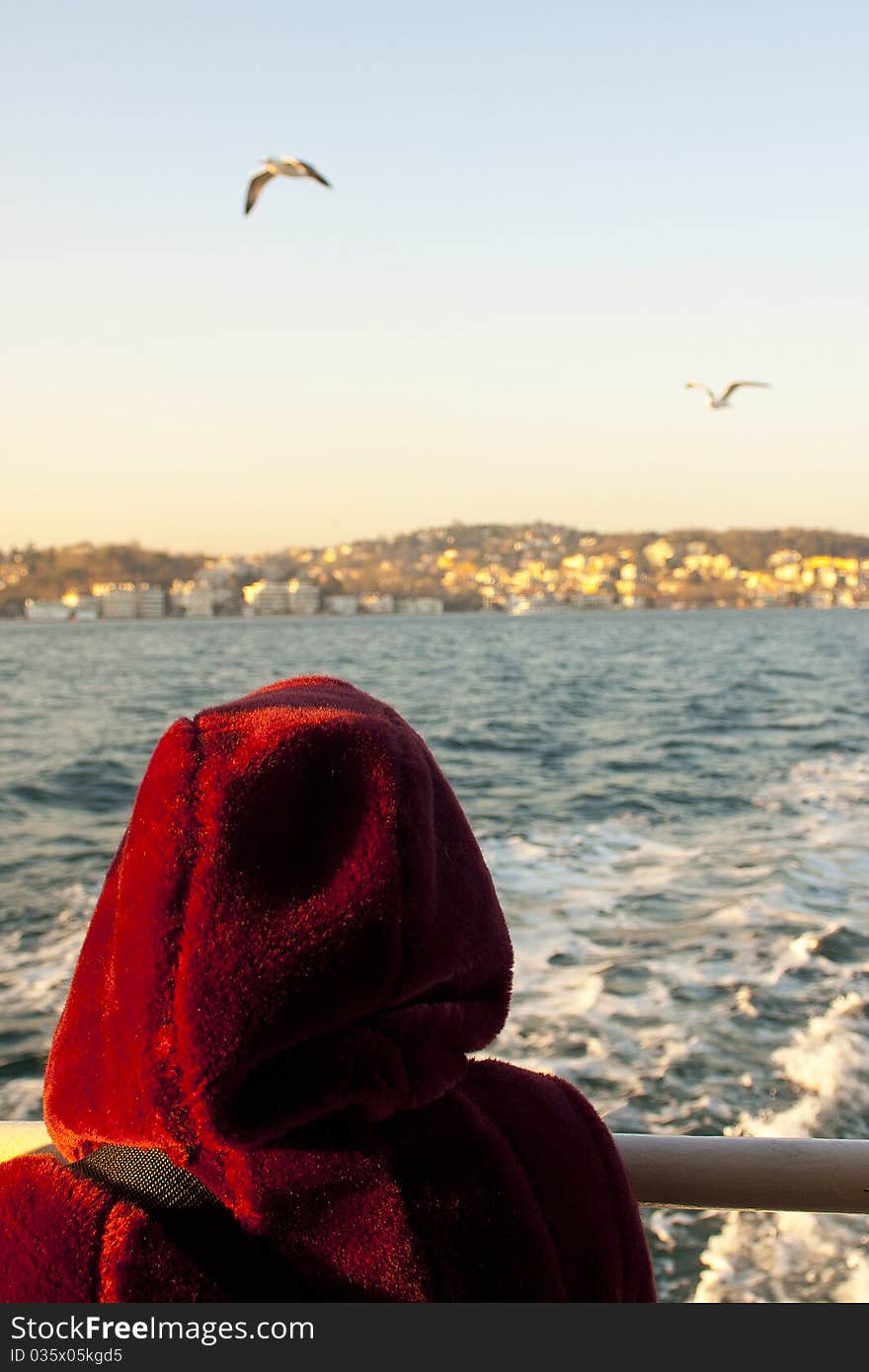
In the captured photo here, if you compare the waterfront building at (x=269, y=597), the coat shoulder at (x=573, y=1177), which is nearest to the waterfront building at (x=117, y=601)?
the waterfront building at (x=269, y=597)

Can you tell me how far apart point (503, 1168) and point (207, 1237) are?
0.74 feet

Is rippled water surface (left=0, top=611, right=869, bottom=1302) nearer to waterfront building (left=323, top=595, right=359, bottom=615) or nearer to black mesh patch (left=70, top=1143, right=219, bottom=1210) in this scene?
black mesh patch (left=70, top=1143, right=219, bottom=1210)

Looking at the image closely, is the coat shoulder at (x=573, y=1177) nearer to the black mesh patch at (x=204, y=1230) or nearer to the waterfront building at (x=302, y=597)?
the black mesh patch at (x=204, y=1230)

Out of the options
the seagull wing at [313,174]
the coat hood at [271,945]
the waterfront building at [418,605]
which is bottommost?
the waterfront building at [418,605]

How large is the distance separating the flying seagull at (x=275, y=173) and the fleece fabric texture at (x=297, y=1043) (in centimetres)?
1060

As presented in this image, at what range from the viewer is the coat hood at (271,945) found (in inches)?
32.4

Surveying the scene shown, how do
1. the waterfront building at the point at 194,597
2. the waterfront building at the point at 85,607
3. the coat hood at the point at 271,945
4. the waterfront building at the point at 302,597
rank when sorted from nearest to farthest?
the coat hood at the point at 271,945, the waterfront building at the point at 85,607, the waterfront building at the point at 194,597, the waterfront building at the point at 302,597

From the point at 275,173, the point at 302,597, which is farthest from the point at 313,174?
the point at 302,597

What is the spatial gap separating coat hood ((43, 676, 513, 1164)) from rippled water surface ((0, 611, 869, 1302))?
3210 mm

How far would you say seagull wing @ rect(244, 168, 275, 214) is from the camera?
1236 cm

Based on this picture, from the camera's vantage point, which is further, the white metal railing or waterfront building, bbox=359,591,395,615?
waterfront building, bbox=359,591,395,615

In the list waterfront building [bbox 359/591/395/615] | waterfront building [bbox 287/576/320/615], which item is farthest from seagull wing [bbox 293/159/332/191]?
waterfront building [bbox 359/591/395/615]

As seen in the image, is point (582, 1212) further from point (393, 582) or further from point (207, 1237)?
point (393, 582)

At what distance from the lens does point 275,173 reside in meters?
11.9
